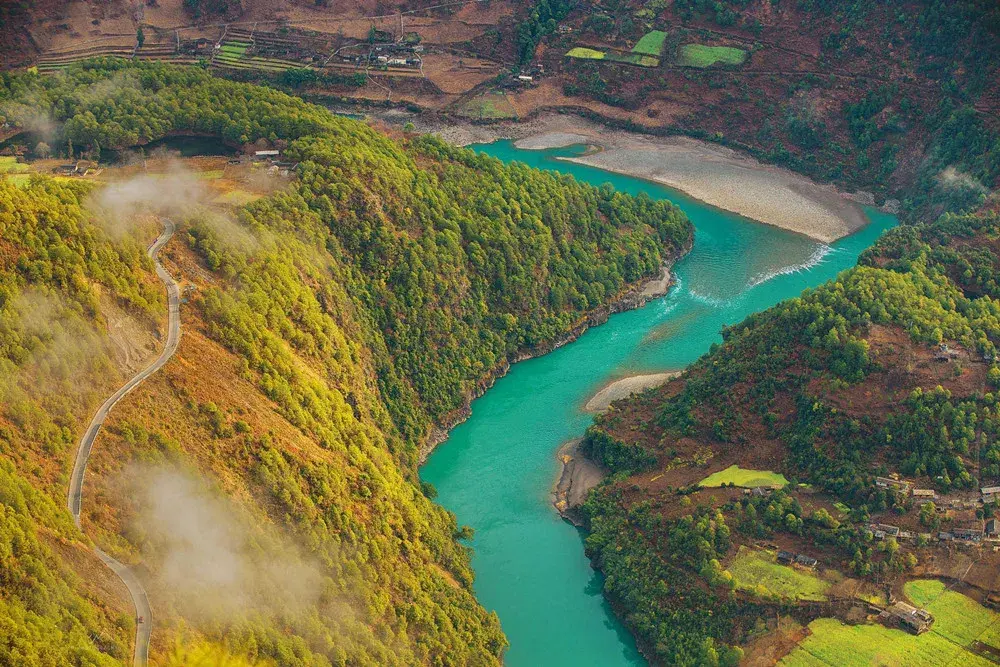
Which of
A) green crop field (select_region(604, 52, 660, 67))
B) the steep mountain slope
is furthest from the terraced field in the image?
the steep mountain slope

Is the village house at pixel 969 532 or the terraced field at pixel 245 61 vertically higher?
the terraced field at pixel 245 61

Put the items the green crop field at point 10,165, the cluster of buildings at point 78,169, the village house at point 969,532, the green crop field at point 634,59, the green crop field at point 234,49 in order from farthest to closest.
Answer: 1. the green crop field at point 234,49
2. the green crop field at point 634,59
3. the cluster of buildings at point 78,169
4. the green crop field at point 10,165
5. the village house at point 969,532

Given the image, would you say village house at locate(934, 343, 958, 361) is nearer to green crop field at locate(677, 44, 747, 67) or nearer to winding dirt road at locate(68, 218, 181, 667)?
winding dirt road at locate(68, 218, 181, 667)

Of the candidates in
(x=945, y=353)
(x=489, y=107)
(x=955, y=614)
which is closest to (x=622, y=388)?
(x=945, y=353)

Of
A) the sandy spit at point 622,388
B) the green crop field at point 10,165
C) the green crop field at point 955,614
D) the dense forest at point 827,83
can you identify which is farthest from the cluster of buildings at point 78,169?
the dense forest at point 827,83

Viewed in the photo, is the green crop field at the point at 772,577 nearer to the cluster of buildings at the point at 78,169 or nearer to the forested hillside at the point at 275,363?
the forested hillside at the point at 275,363

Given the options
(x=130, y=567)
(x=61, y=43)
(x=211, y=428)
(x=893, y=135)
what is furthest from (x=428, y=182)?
(x=61, y=43)
